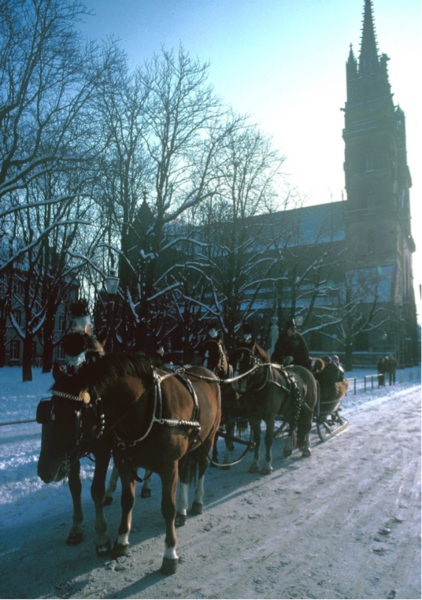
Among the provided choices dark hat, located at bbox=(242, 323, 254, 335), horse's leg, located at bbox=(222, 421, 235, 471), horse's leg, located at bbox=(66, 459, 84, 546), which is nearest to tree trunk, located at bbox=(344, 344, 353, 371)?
horse's leg, located at bbox=(222, 421, 235, 471)

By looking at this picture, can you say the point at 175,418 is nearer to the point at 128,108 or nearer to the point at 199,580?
the point at 199,580

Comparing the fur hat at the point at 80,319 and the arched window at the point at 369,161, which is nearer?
the fur hat at the point at 80,319

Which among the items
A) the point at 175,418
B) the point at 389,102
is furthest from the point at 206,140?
the point at 389,102

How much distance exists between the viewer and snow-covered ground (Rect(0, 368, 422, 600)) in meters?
3.66

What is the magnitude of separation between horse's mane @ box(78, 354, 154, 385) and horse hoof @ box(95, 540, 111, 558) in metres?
1.69

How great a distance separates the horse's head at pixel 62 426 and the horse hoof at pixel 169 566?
1279 millimetres

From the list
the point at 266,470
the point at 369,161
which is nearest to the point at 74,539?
the point at 266,470

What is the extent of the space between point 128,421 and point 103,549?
1427 millimetres

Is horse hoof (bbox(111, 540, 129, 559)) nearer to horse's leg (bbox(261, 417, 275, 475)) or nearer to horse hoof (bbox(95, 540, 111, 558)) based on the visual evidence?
horse hoof (bbox(95, 540, 111, 558))

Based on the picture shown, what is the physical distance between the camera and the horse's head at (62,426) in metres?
3.45

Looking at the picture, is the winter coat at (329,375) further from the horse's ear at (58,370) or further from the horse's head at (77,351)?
the horse's ear at (58,370)

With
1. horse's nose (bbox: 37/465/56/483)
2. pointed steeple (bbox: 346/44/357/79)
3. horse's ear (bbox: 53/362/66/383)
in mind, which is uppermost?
pointed steeple (bbox: 346/44/357/79)

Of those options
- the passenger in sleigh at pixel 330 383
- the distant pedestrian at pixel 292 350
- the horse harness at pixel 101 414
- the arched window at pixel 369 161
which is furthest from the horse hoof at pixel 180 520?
the arched window at pixel 369 161

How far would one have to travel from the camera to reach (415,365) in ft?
209
